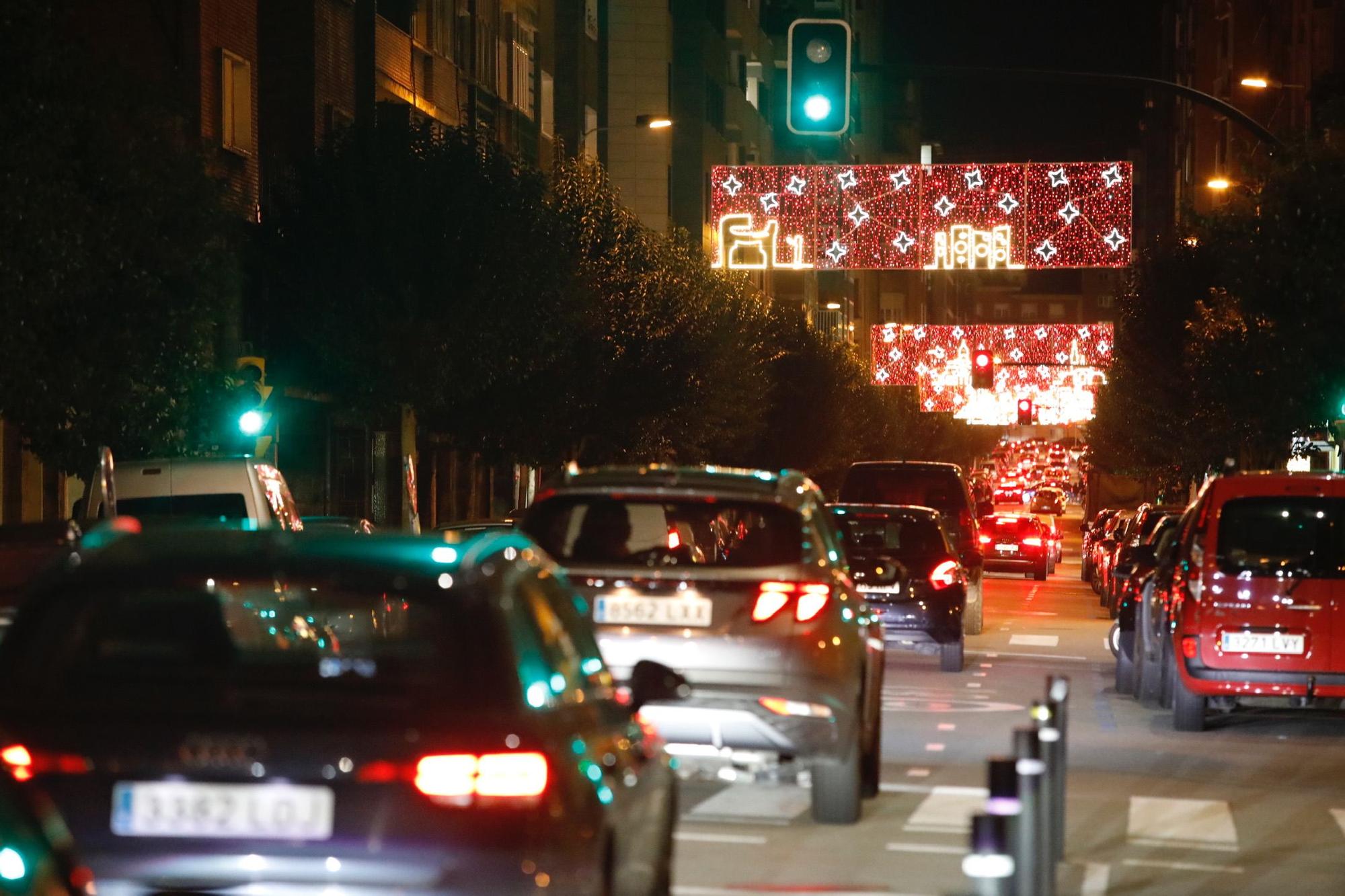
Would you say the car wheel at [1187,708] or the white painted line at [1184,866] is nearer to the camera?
the white painted line at [1184,866]

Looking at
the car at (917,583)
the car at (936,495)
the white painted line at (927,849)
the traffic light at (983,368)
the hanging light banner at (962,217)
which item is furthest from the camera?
the traffic light at (983,368)

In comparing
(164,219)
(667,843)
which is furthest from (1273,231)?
(667,843)

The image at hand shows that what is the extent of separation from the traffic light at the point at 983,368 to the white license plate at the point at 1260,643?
40067mm

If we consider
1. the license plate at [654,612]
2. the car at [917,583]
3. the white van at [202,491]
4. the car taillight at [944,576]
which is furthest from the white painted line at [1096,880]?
the car taillight at [944,576]

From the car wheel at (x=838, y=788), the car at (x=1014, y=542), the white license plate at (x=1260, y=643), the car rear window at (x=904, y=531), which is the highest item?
the car rear window at (x=904, y=531)

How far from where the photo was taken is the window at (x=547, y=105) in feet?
188

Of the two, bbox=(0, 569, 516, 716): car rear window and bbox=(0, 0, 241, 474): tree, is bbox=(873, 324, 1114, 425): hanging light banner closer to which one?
bbox=(0, 0, 241, 474): tree

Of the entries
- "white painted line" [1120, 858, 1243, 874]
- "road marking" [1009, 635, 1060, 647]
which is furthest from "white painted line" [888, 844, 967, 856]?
"road marking" [1009, 635, 1060, 647]

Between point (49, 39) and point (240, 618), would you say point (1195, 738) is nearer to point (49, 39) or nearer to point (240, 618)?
point (240, 618)

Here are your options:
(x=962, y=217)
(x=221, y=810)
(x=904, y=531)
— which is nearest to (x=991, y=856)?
(x=221, y=810)

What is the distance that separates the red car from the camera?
16.2 meters

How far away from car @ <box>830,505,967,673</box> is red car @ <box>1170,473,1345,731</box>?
5.37 meters

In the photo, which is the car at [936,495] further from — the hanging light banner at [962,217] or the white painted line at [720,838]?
the white painted line at [720,838]

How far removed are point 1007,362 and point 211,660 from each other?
72.3 m
